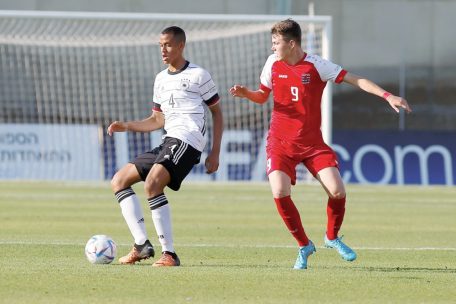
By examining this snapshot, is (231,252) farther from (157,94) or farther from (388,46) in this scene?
(388,46)

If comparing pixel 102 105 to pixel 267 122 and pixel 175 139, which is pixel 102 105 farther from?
pixel 175 139

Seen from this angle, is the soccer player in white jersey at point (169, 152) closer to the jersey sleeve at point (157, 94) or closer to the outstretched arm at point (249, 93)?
the jersey sleeve at point (157, 94)

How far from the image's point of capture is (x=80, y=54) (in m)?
29.4

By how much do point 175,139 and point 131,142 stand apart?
1638 cm

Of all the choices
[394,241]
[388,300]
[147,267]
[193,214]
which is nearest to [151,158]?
[147,267]

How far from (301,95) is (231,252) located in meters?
2.12

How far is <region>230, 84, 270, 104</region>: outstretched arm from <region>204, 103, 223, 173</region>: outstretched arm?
0.37 m

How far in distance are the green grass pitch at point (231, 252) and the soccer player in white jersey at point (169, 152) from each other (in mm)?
336

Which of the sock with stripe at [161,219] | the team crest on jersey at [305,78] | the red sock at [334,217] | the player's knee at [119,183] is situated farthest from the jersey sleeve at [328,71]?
the player's knee at [119,183]

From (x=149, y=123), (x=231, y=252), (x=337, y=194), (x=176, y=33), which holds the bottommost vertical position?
(x=231, y=252)

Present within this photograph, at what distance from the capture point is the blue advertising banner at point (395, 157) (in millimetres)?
26391

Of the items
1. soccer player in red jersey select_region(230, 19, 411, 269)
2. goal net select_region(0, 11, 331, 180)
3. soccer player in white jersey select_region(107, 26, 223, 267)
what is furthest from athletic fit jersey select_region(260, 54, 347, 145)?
goal net select_region(0, 11, 331, 180)

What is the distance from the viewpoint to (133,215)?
9797 millimetres

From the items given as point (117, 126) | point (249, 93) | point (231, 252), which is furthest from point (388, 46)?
point (117, 126)
